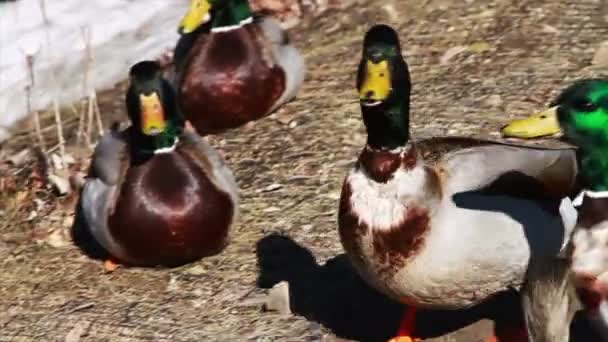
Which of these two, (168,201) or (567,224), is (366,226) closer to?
(567,224)

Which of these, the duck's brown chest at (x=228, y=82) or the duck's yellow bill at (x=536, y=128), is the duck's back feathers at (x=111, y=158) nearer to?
the duck's brown chest at (x=228, y=82)

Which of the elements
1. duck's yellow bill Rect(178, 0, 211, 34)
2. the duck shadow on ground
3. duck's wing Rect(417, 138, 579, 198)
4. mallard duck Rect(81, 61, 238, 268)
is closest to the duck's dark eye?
duck's wing Rect(417, 138, 579, 198)

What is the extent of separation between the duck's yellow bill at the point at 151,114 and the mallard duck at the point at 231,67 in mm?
1121

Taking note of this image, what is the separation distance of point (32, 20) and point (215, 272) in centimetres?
281

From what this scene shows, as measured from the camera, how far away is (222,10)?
7.27 m

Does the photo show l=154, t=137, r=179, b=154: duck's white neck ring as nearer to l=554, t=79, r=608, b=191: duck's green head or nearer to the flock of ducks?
the flock of ducks

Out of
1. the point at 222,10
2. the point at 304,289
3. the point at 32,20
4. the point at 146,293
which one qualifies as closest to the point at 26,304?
the point at 146,293

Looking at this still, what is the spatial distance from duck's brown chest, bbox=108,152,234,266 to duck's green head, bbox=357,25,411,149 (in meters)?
1.34

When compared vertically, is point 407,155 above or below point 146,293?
above

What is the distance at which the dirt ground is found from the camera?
536cm

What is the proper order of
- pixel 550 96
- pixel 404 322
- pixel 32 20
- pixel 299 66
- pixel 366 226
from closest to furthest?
pixel 366 226 → pixel 404 322 → pixel 550 96 → pixel 299 66 → pixel 32 20

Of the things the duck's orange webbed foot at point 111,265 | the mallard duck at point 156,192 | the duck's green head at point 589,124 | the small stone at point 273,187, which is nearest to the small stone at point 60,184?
the mallard duck at point 156,192

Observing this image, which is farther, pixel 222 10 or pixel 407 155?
pixel 222 10

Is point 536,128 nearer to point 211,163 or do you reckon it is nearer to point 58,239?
point 211,163
